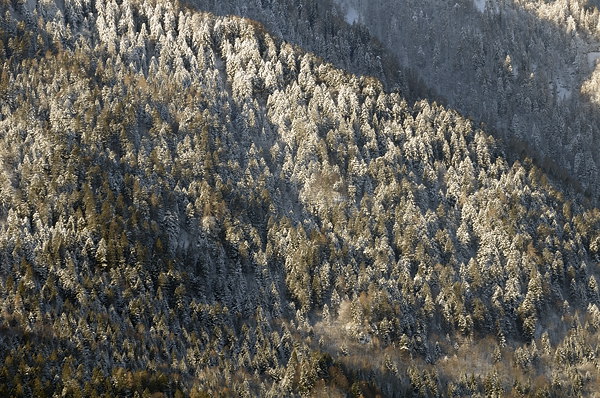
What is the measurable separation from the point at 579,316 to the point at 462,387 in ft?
123

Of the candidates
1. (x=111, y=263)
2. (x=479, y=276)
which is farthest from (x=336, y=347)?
(x=111, y=263)

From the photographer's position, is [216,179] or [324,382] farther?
[216,179]

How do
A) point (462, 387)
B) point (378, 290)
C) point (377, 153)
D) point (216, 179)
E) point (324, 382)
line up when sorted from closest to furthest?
point (324, 382), point (462, 387), point (378, 290), point (216, 179), point (377, 153)

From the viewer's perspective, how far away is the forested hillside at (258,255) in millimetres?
141250

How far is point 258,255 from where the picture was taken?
543ft

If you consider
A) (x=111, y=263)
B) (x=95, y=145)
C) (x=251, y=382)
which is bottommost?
(x=251, y=382)

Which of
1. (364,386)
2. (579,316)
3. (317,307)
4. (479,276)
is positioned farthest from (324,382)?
(579,316)

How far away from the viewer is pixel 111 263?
489 ft

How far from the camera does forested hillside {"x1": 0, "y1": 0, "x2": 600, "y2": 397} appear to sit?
141250 mm

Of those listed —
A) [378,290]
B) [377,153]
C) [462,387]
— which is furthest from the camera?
[377,153]

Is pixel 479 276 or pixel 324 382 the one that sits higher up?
pixel 479 276

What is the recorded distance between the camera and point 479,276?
552ft

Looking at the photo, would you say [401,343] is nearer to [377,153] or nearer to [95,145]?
[377,153]

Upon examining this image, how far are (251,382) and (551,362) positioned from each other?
219 feet
